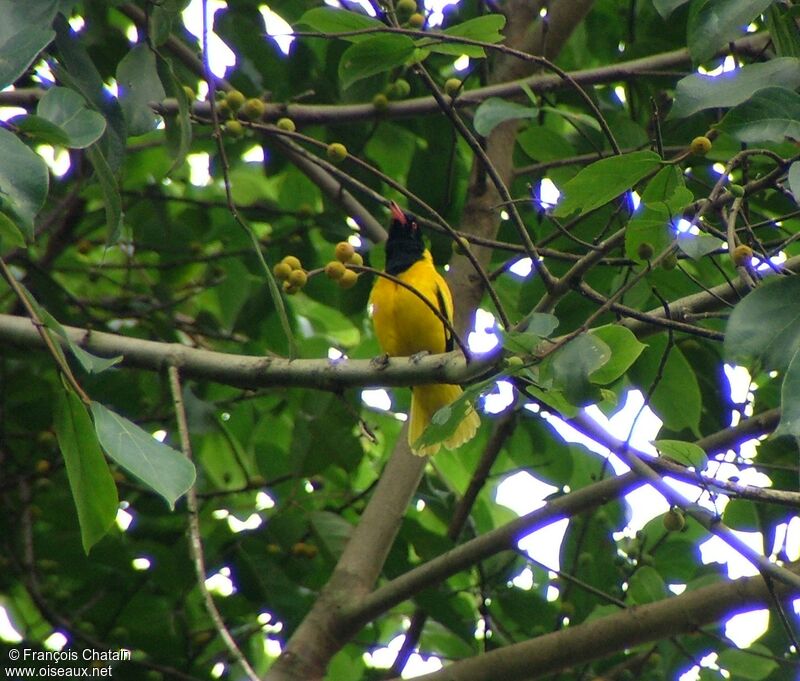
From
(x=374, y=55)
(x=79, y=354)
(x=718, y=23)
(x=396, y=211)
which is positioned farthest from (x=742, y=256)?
(x=396, y=211)

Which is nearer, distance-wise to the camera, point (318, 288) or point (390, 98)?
point (390, 98)

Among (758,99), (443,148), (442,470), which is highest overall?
(443,148)

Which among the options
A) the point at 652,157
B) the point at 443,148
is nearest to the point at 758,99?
the point at 652,157

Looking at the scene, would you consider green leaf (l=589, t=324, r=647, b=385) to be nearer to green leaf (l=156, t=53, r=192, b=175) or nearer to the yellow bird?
green leaf (l=156, t=53, r=192, b=175)

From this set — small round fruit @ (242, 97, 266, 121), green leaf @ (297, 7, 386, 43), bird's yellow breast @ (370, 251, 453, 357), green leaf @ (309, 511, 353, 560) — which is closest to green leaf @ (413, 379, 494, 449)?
green leaf @ (297, 7, 386, 43)

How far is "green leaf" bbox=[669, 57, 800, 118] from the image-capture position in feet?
6.03

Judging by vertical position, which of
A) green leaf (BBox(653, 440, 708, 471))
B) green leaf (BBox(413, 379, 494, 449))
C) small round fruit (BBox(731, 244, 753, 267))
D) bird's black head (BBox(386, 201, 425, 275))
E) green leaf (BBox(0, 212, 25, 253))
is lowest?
green leaf (BBox(653, 440, 708, 471))

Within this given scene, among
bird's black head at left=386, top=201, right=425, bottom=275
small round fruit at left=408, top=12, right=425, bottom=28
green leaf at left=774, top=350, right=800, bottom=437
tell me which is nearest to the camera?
green leaf at left=774, top=350, right=800, bottom=437

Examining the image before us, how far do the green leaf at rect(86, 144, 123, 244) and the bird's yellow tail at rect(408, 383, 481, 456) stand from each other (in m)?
1.30

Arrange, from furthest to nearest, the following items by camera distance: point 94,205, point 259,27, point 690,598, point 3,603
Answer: point 94,205 → point 3,603 → point 259,27 → point 690,598

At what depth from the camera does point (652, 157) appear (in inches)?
70.5

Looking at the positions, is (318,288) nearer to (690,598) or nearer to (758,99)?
(690,598)

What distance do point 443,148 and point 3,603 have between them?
7.80 ft

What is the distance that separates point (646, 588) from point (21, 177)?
7.14ft
